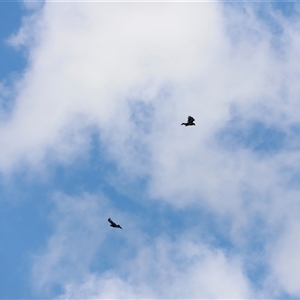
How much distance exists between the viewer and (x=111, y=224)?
56062 millimetres

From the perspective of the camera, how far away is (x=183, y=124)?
55.5 meters

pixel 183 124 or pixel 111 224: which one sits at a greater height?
pixel 183 124

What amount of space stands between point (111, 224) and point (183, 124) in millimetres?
20614
